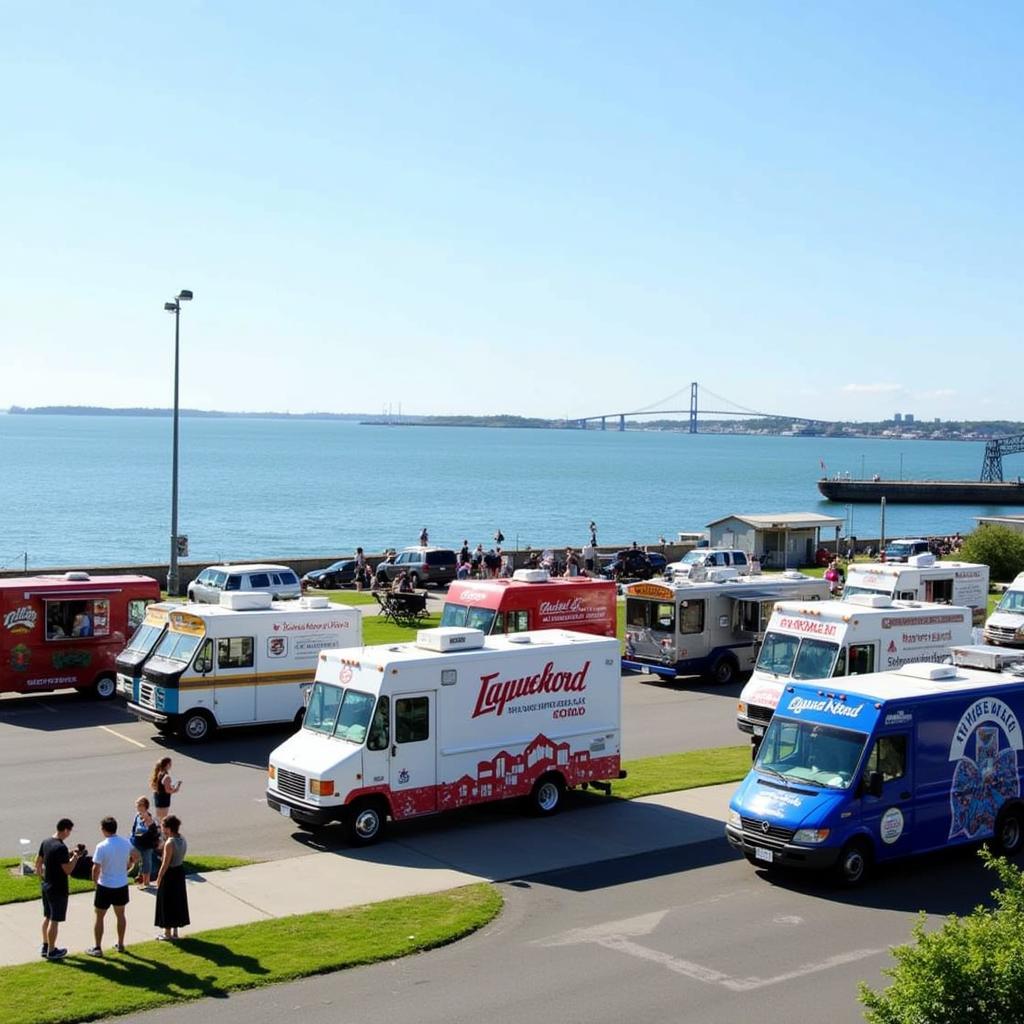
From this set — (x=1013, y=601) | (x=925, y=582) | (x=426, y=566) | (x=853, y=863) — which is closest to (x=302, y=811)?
(x=853, y=863)

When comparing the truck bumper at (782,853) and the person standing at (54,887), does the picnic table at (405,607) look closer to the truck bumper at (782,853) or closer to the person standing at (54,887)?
the truck bumper at (782,853)

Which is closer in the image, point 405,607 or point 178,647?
point 178,647

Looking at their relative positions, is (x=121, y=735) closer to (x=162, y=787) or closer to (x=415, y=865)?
(x=162, y=787)

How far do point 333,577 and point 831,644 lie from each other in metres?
28.5

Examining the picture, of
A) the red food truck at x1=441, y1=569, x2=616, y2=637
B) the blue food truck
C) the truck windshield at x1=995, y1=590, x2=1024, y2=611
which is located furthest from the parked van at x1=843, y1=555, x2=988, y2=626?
the blue food truck

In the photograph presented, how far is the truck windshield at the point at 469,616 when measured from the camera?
27.7 meters

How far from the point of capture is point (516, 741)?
18.4 metres

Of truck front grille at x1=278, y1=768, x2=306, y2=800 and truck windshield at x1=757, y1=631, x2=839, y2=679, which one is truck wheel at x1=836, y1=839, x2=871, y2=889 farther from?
truck windshield at x1=757, y1=631, x2=839, y2=679

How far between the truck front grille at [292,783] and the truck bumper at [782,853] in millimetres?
5409

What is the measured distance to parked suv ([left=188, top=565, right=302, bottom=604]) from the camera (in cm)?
3825

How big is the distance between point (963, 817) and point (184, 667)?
13044 millimetres

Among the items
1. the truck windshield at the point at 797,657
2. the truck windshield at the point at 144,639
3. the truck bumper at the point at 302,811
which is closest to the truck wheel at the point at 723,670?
the truck windshield at the point at 797,657

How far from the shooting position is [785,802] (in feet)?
51.2

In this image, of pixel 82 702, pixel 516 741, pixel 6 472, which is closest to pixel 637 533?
pixel 82 702
